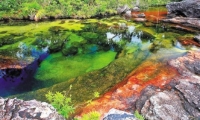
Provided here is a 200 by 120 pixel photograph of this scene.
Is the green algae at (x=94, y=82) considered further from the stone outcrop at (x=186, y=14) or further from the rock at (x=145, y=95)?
the stone outcrop at (x=186, y=14)

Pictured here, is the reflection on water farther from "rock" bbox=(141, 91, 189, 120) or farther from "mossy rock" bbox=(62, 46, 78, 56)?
"rock" bbox=(141, 91, 189, 120)

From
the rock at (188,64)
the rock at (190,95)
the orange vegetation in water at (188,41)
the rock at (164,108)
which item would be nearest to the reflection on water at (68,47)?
the orange vegetation in water at (188,41)

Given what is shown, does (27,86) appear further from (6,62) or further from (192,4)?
(192,4)

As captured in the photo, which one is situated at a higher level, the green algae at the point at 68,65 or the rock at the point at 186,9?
the rock at the point at 186,9

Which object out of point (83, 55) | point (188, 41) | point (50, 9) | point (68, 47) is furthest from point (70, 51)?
point (50, 9)

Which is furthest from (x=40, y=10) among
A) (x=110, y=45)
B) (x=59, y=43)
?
(x=110, y=45)

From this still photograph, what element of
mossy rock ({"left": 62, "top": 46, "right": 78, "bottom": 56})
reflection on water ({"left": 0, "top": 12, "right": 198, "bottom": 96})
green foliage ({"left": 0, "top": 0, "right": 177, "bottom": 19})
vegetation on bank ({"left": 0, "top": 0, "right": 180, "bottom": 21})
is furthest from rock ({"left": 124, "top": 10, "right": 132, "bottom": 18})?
mossy rock ({"left": 62, "top": 46, "right": 78, "bottom": 56})

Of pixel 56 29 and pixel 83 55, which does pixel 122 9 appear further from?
pixel 83 55
